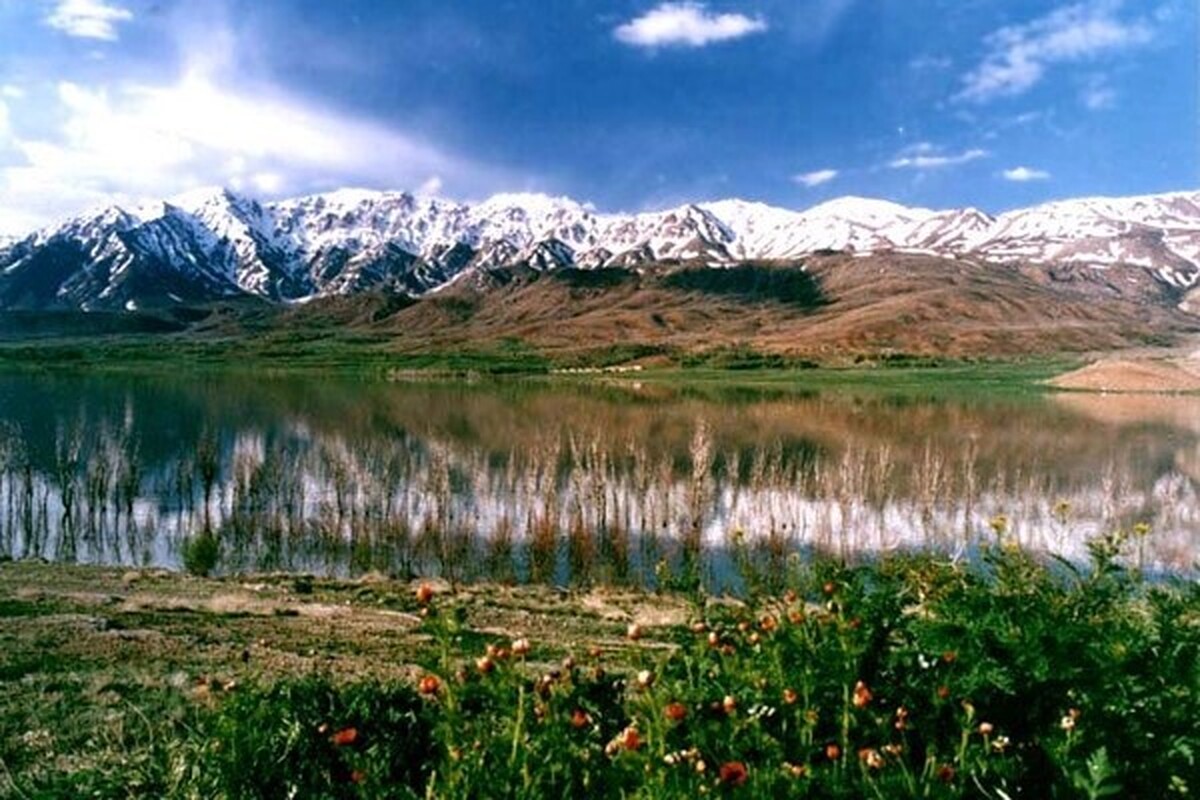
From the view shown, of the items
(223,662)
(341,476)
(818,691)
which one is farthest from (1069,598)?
(341,476)

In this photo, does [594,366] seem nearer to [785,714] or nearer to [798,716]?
[785,714]

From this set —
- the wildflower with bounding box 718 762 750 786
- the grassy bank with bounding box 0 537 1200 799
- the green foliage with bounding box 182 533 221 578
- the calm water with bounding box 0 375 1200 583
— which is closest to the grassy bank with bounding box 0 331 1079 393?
the calm water with bounding box 0 375 1200 583

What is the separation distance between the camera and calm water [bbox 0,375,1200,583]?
3005 cm

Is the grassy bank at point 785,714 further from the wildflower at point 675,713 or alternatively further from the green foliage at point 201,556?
the green foliage at point 201,556

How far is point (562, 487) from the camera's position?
41.9m

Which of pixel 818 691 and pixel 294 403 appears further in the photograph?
pixel 294 403

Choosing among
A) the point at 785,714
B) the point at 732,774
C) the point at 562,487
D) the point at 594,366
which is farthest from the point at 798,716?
the point at 594,366

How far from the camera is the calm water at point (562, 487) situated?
1183 inches

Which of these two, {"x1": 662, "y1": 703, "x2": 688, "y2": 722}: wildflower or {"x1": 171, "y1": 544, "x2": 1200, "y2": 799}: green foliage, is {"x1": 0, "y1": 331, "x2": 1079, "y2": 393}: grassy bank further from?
{"x1": 662, "y1": 703, "x2": 688, "y2": 722}: wildflower

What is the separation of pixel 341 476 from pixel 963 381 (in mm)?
108884

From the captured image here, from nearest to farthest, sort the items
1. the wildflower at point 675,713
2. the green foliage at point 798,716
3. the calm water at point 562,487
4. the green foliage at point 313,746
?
the wildflower at point 675,713 → the green foliage at point 798,716 → the green foliage at point 313,746 → the calm water at point 562,487

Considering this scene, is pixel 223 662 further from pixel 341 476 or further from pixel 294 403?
pixel 294 403

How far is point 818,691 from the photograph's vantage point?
16.3ft

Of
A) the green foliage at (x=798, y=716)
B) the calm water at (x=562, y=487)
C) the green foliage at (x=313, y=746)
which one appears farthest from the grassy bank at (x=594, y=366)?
the green foliage at (x=313, y=746)
